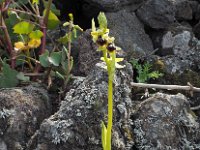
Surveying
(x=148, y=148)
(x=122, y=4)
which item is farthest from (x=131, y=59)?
(x=148, y=148)

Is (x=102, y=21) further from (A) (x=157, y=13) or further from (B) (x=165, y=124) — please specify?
(A) (x=157, y=13)

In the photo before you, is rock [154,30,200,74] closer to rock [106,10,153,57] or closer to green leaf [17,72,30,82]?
rock [106,10,153,57]

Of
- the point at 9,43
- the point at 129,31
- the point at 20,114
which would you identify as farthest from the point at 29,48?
the point at 129,31

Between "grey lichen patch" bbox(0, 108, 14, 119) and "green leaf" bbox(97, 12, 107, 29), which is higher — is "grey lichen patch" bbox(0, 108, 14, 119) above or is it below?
below

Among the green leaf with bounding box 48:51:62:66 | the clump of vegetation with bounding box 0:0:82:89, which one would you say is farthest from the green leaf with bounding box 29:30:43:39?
the green leaf with bounding box 48:51:62:66

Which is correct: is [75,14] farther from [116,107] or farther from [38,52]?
[116,107]

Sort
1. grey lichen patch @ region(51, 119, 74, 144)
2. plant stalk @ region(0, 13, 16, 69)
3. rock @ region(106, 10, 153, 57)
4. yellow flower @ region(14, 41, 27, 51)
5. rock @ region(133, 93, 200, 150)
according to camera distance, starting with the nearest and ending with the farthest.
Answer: grey lichen patch @ region(51, 119, 74, 144) < rock @ region(133, 93, 200, 150) < yellow flower @ region(14, 41, 27, 51) < plant stalk @ region(0, 13, 16, 69) < rock @ region(106, 10, 153, 57)

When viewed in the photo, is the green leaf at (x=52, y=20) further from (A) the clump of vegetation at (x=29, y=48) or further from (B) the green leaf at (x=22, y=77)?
(B) the green leaf at (x=22, y=77)
